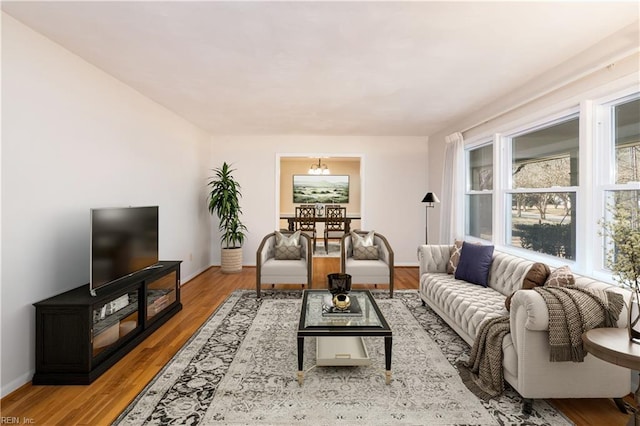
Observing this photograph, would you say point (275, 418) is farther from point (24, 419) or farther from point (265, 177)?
point (265, 177)

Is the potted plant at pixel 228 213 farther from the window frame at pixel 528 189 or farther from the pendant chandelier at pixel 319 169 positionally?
the window frame at pixel 528 189

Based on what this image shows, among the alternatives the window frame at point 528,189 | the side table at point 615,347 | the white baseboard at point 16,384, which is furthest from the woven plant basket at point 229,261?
the side table at point 615,347

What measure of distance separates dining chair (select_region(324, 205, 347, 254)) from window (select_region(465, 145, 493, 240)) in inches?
131

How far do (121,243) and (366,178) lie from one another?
15.2ft

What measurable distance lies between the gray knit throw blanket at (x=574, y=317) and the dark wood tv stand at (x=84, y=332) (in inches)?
125

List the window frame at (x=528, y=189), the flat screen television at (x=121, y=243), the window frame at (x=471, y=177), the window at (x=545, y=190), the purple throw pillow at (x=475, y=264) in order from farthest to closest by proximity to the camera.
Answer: the window frame at (x=471, y=177) → the purple throw pillow at (x=475, y=264) → the window at (x=545, y=190) → the window frame at (x=528, y=189) → the flat screen television at (x=121, y=243)

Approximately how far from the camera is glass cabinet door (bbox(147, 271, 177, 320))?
341cm

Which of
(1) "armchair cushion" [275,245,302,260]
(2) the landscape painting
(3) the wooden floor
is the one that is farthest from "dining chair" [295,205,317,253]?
(3) the wooden floor

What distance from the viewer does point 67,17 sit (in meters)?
2.28

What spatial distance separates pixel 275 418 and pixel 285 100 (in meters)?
3.44

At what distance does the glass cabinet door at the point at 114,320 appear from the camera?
102 inches

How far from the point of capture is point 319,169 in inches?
369

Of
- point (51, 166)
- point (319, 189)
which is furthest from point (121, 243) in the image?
point (319, 189)

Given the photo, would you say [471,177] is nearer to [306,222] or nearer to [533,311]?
[533,311]
